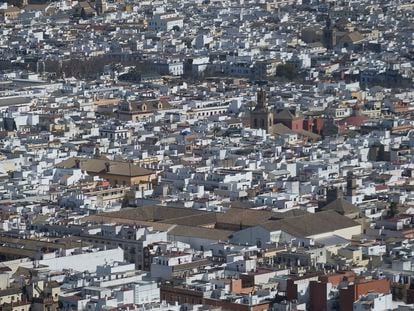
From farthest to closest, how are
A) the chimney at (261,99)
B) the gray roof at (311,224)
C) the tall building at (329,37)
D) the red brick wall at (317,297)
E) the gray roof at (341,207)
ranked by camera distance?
the tall building at (329,37), the chimney at (261,99), the gray roof at (341,207), the gray roof at (311,224), the red brick wall at (317,297)

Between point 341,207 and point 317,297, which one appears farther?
point 341,207

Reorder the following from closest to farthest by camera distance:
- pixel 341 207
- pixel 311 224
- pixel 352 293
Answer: pixel 352 293 → pixel 311 224 → pixel 341 207

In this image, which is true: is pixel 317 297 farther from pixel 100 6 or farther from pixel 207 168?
pixel 100 6

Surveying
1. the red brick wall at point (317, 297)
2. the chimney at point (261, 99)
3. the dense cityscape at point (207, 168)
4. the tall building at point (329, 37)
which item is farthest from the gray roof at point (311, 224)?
the tall building at point (329, 37)

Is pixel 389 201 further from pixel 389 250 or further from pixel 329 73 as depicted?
Result: pixel 329 73

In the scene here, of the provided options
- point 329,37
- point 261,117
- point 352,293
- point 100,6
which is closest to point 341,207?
point 352,293

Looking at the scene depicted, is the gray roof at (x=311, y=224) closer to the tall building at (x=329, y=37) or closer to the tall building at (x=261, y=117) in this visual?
the tall building at (x=261, y=117)

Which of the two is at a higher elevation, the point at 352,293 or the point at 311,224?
the point at 352,293

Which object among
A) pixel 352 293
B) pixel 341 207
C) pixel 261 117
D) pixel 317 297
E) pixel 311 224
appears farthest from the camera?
pixel 261 117
